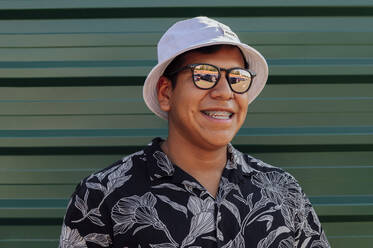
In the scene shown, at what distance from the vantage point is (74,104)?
2232 millimetres

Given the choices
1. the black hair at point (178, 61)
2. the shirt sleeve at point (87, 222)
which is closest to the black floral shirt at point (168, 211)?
the shirt sleeve at point (87, 222)

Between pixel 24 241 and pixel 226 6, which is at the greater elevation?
pixel 226 6

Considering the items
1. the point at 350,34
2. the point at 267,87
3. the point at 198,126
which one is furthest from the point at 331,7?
the point at 198,126

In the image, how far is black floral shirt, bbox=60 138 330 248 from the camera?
1491mm

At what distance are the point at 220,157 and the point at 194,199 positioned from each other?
0.82ft

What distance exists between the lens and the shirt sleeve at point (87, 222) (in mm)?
1527

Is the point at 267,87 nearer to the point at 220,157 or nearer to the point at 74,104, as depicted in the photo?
the point at 220,157

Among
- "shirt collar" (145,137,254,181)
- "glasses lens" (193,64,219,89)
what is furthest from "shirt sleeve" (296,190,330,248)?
"glasses lens" (193,64,219,89)

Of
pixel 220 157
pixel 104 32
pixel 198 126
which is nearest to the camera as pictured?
pixel 198 126

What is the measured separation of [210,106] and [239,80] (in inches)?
6.1

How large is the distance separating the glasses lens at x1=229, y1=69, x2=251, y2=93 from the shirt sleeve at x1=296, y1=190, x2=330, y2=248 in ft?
1.89

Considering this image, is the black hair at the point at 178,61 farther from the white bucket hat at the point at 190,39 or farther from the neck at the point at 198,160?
the neck at the point at 198,160

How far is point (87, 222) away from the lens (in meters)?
1.53

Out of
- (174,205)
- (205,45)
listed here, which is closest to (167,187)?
(174,205)
